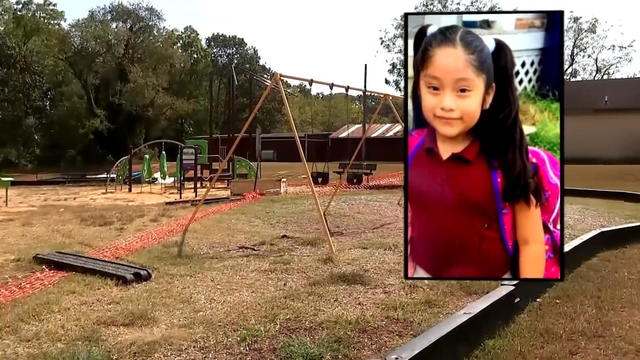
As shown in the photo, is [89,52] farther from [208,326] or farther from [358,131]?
[208,326]

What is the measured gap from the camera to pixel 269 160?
4966 centimetres

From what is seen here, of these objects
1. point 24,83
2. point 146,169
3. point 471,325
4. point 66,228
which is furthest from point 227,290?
point 24,83

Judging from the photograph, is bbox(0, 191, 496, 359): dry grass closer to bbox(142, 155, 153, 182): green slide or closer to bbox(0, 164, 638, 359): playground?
bbox(0, 164, 638, 359): playground

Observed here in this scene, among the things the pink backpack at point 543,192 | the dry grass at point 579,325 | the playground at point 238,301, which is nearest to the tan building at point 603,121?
the playground at point 238,301

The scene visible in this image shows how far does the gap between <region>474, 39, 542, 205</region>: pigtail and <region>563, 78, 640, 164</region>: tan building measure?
3557cm

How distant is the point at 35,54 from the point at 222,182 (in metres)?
26.3

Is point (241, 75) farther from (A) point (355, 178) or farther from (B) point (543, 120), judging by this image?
(B) point (543, 120)

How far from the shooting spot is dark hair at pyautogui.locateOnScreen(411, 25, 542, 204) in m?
3.03

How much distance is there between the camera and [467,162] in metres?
3.10

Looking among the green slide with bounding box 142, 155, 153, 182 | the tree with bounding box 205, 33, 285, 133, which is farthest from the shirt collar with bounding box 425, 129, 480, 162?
the tree with bounding box 205, 33, 285, 133

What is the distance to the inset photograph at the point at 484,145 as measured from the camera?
3.01m

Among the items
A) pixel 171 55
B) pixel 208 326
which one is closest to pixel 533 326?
pixel 208 326

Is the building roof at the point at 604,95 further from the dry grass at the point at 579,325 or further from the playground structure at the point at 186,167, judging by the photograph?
the dry grass at the point at 579,325

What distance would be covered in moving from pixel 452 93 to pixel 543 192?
0.68m
